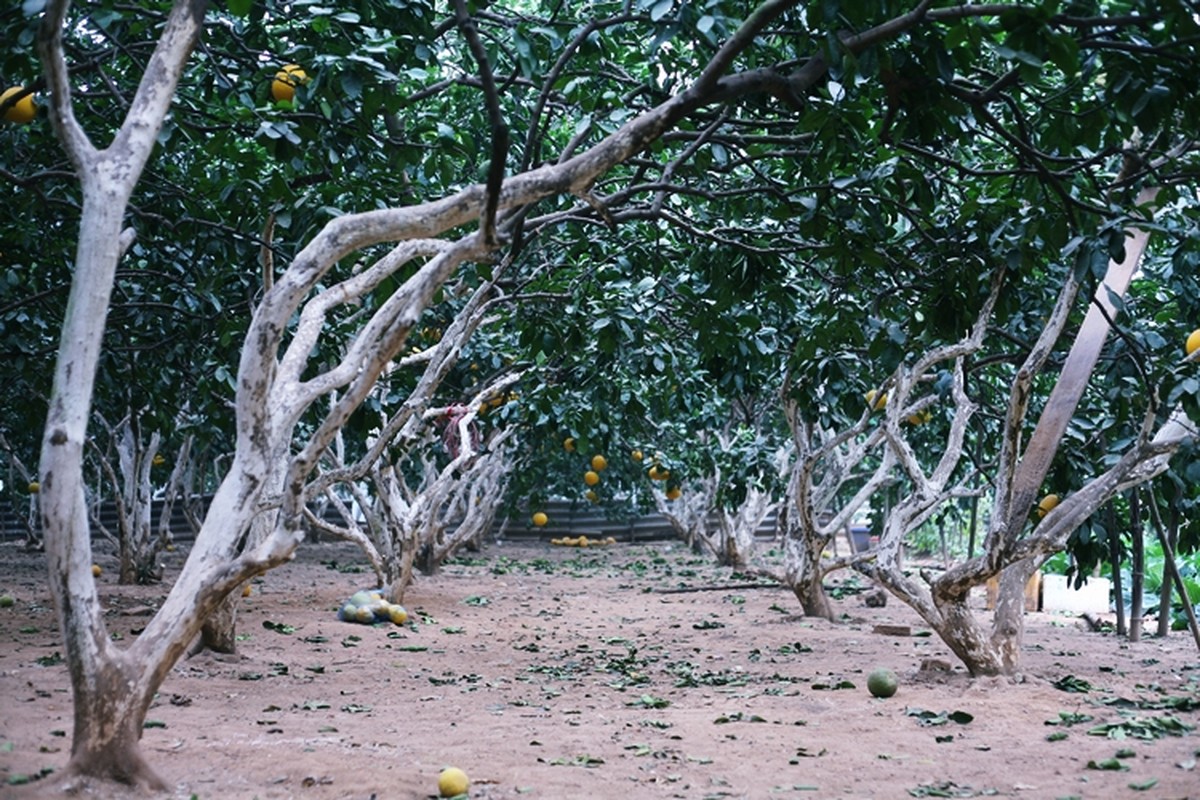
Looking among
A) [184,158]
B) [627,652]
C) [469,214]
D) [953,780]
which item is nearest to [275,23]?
[469,214]

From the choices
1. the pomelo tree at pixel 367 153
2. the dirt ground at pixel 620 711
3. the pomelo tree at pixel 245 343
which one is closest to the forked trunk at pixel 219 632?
the dirt ground at pixel 620 711

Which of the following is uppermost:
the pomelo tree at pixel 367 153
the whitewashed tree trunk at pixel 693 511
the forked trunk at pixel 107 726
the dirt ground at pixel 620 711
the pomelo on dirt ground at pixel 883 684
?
the pomelo tree at pixel 367 153

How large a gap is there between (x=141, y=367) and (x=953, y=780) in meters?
6.59

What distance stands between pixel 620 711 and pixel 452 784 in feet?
7.57

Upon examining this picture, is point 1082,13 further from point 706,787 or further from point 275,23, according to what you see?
point 275,23

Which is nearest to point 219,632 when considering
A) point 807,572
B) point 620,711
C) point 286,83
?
point 620,711

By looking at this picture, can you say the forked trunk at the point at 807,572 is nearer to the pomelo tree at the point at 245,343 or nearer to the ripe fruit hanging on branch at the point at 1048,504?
the ripe fruit hanging on branch at the point at 1048,504

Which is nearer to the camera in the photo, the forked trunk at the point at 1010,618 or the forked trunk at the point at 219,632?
the forked trunk at the point at 1010,618

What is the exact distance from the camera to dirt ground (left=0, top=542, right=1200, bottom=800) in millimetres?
4309

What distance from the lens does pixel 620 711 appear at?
6184mm

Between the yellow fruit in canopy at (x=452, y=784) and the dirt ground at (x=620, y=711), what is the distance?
0.31 feet

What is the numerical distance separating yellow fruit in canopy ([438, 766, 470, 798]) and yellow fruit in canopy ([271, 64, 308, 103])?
2.89m

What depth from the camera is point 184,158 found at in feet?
26.1

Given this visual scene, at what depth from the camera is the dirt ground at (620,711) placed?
14.1ft
